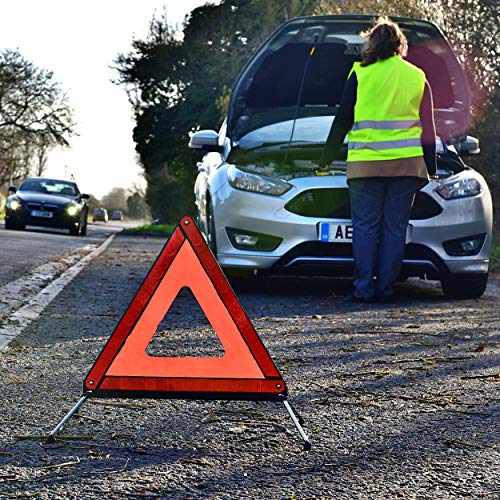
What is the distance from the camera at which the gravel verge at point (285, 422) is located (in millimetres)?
2725

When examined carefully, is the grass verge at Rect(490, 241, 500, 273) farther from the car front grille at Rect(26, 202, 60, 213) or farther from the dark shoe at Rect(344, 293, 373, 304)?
the car front grille at Rect(26, 202, 60, 213)

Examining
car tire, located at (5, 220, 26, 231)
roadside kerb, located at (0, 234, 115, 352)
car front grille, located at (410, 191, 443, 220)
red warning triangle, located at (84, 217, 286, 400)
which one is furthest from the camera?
car tire, located at (5, 220, 26, 231)

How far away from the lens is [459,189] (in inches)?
300

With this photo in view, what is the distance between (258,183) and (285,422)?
422 cm

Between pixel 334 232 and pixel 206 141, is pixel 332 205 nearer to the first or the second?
pixel 334 232

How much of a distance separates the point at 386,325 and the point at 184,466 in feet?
11.2

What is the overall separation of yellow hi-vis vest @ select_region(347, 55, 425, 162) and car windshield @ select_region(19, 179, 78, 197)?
17.3 meters

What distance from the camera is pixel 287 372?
173 inches

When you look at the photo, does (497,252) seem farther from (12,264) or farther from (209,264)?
(209,264)

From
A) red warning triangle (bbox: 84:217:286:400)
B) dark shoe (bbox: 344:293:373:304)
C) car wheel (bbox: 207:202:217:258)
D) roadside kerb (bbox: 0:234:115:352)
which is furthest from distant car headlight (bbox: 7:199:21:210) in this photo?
red warning triangle (bbox: 84:217:286:400)

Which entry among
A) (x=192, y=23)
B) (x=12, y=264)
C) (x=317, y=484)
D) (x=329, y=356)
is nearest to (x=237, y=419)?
(x=317, y=484)

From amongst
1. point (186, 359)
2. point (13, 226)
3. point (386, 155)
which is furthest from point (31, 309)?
point (13, 226)

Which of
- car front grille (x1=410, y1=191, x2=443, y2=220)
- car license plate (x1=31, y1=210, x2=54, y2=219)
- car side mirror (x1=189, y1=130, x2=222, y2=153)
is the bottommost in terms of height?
car license plate (x1=31, y1=210, x2=54, y2=219)

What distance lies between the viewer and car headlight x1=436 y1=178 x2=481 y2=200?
298 inches
